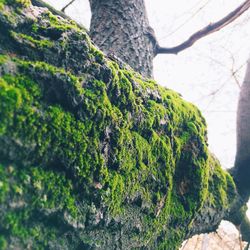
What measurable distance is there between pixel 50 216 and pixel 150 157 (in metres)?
0.69

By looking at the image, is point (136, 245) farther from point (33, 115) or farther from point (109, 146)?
point (33, 115)

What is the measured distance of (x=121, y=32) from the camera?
2.44 meters

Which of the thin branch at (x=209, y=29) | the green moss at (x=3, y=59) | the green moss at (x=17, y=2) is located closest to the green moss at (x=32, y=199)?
the green moss at (x=3, y=59)

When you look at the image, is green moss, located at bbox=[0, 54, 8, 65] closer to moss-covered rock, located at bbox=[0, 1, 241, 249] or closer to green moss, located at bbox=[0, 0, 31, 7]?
moss-covered rock, located at bbox=[0, 1, 241, 249]

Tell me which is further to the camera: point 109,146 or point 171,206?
point 171,206

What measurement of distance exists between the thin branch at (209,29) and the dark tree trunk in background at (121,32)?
1.64 feet

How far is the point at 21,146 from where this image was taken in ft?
3.24

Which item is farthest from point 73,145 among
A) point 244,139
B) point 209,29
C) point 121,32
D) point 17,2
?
point 244,139

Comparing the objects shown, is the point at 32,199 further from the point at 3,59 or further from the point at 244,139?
the point at 244,139

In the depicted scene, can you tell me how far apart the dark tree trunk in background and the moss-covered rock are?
0.71 metres

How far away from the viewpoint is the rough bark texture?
2.98 metres

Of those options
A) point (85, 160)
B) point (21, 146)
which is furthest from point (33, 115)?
point (85, 160)

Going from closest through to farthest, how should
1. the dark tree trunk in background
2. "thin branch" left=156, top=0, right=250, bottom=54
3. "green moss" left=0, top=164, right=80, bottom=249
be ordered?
"green moss" left=0, top=164, right=80, bottom=249 → the dark tree trunk in background → "thin branch" left=156, top=0, right=250, bottom=54

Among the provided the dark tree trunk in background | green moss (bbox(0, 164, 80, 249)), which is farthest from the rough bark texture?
green moss (bbox(0, 164, 80, 249))
